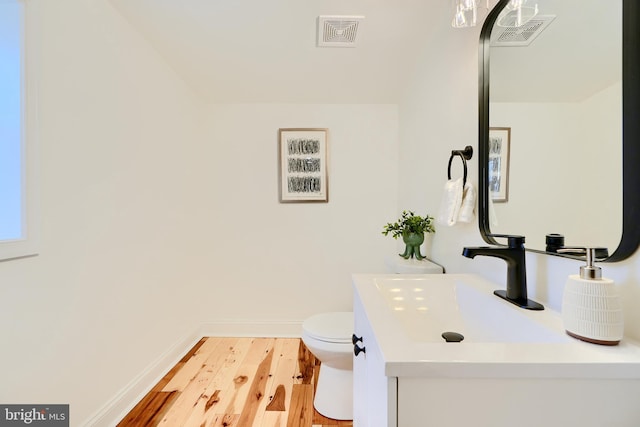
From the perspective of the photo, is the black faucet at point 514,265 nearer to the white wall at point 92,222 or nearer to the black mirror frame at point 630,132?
the black mirror frame at point 630,132

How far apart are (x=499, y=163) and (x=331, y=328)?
1.18m

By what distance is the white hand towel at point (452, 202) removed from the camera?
129 centimetres

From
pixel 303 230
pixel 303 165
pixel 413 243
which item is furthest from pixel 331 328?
pixel 303 165

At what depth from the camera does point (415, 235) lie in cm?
174

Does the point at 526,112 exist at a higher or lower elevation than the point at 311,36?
lower

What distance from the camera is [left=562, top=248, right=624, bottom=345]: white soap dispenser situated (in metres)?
0.57

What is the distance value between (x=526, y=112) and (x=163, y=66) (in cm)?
210

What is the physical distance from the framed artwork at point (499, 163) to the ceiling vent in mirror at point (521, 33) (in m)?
0.28

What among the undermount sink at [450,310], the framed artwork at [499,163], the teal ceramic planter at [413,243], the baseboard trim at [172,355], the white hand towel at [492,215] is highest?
the framed artwork at [499,163]

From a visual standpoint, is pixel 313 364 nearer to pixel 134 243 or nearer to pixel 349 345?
pixel 349 345

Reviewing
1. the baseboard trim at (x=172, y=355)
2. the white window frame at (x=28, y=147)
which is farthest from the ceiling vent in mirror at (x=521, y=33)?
the baseboard trim at (x=172, y=355)

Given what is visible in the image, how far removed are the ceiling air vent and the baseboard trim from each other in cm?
217

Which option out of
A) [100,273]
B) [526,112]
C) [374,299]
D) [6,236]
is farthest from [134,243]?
[526,112]

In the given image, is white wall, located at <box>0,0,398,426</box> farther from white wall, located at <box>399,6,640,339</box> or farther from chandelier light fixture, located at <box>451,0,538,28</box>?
chandelier light fixture, located at <box>451,0,538,28</box>
